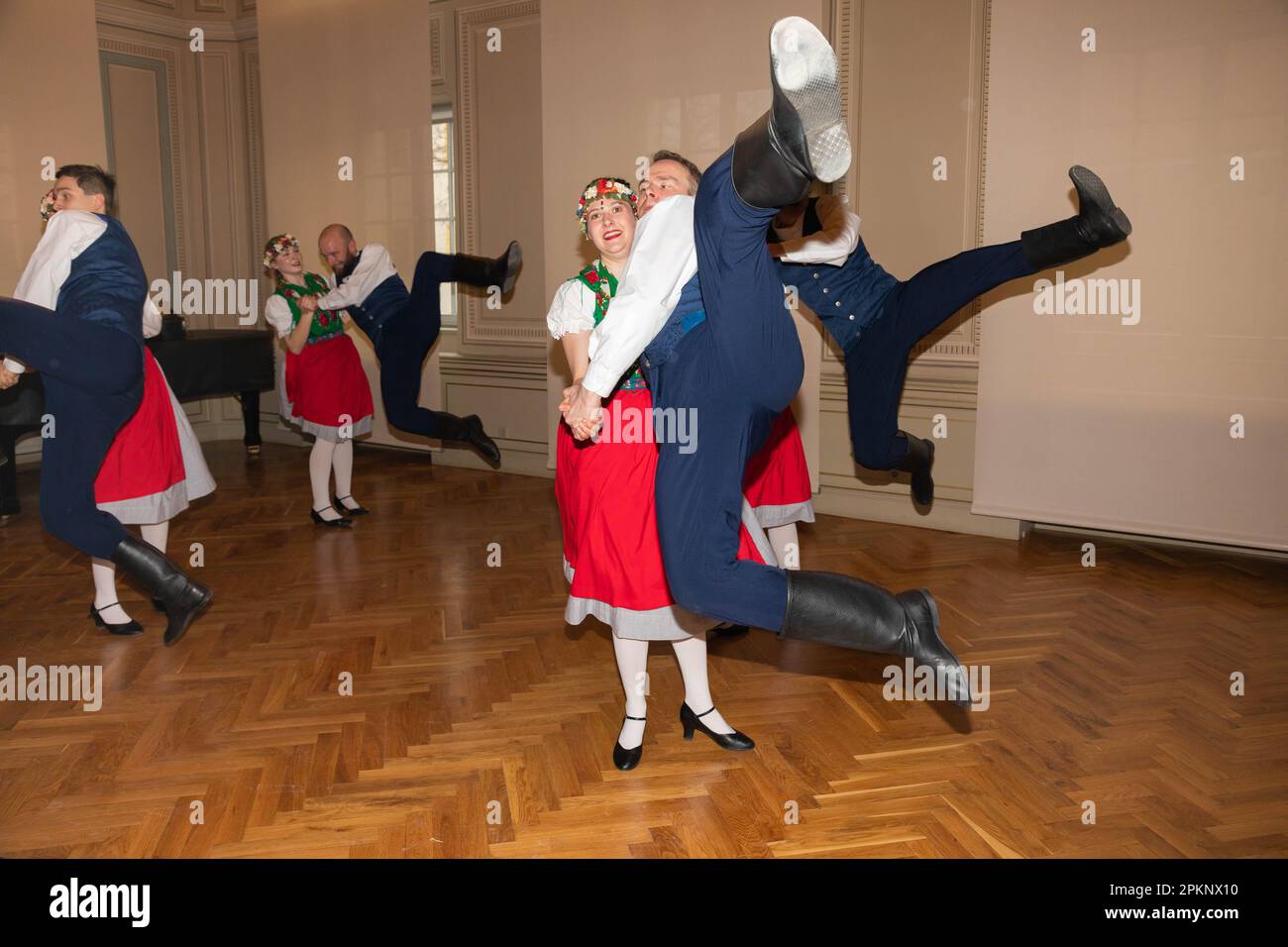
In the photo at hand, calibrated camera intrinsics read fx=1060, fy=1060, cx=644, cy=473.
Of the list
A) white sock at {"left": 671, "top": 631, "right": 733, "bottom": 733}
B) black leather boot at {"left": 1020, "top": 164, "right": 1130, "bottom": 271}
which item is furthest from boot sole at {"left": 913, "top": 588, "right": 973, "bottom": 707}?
black leather boot at {"left": 1020, "top": 164, "right": 1130, "bottom": 271}

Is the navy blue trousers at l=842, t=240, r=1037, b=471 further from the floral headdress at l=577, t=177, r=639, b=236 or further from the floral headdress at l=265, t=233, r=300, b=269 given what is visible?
the floral headdress at l=265, t=233, r=300, b=269

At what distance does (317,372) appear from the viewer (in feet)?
18.5

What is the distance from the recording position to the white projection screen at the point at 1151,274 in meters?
4.55

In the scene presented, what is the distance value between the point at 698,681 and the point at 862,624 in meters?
0.82

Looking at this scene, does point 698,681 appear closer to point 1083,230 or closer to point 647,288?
point 647,288

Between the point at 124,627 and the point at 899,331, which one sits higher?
the point at 899,331

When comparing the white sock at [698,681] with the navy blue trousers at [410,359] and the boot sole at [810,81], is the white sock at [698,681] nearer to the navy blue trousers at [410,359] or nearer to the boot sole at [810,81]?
the boot sole at [810,81]

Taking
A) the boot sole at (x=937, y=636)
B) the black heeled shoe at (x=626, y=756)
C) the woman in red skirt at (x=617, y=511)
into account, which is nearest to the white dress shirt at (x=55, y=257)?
the woman in red skirt at (x=617, y=511)

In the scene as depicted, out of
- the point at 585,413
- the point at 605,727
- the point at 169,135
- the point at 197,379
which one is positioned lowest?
the point at 605,727

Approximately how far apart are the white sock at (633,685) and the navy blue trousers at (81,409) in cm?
184

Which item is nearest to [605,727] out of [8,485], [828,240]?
[828,240]

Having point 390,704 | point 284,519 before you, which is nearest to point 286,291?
point 284,519

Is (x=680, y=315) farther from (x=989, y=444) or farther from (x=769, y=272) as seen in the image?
(x=989, y=444)

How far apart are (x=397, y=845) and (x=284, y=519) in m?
3.78
